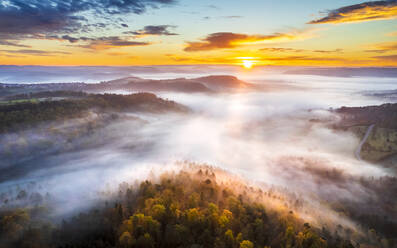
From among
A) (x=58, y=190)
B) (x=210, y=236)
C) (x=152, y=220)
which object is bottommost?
(x=58, y=190)

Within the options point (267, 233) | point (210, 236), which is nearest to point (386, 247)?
point (267, 233)

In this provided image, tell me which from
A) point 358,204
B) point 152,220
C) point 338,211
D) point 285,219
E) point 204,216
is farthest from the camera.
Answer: point 358,204

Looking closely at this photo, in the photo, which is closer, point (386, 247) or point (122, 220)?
point (122, 220)

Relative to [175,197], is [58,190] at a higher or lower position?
lower

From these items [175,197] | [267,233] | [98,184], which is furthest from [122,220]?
[98,184]

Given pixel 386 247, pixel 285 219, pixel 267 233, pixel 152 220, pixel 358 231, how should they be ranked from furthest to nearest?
pixel 358 231 < pixel 386 247 < pixel 285 219 < pixel 267 233 < pixel 152 220

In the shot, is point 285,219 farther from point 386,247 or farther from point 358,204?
point 358,204

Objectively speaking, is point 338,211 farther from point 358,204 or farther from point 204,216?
point 204,216
